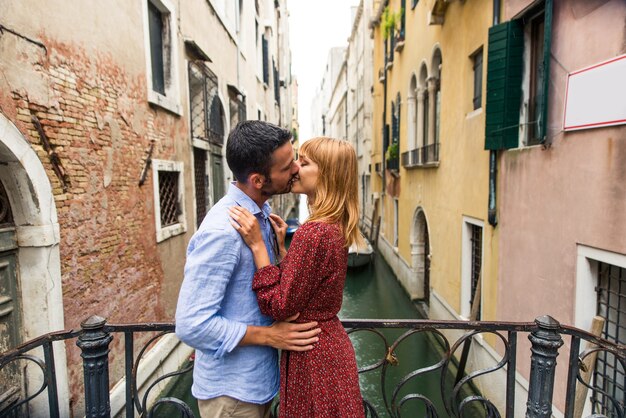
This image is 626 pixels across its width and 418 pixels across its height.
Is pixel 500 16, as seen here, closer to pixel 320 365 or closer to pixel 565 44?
pixel 565 44

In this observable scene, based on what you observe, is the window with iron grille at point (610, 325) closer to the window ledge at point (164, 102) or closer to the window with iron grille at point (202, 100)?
the window ledge at point (164, 102)

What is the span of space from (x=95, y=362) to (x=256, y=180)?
1.13 m

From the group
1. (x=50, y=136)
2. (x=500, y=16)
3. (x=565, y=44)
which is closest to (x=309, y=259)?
(x=50, y=136)

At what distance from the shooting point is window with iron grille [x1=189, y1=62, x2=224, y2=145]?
21.4ft

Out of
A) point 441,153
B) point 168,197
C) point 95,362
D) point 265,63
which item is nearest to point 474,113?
point 441,153

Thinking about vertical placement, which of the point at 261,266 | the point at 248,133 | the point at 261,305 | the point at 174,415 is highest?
the point at 248,133

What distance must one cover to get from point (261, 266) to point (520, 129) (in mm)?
3946

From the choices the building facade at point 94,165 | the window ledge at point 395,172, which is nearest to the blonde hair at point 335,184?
the building facade at point 94,165

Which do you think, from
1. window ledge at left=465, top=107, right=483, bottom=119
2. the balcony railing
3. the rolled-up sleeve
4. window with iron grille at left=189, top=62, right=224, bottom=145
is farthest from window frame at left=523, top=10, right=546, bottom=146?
window with iron grille at left=189, top=62, right=224, bottom=145

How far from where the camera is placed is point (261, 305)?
121 centimetres

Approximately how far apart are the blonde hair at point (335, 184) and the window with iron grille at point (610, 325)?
8.79ft

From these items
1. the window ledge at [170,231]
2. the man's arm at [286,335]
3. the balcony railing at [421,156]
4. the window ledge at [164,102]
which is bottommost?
the window ledge at [170,231]

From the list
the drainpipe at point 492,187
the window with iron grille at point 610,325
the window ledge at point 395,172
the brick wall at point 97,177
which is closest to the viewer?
the window with iron grille at point 610,325

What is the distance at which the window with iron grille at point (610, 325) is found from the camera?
9.50 feet
